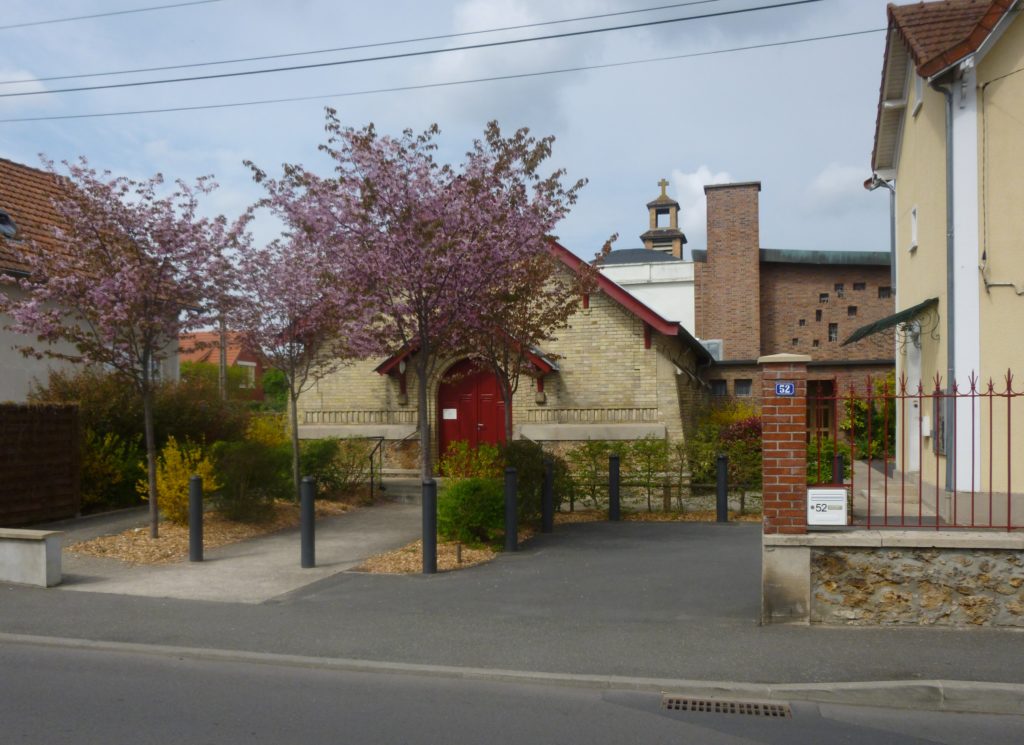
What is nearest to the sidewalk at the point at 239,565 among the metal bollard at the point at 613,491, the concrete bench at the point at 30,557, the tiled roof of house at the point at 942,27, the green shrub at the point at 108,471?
the concrete bench at the point at 30,557

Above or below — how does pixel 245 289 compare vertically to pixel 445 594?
above

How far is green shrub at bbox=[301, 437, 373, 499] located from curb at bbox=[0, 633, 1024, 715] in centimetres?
901

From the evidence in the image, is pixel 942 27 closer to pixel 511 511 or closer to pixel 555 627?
pixel 511 511

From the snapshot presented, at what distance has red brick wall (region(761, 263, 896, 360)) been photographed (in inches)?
1378

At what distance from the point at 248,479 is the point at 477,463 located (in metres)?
3.23

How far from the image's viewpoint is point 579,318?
19.7 meters

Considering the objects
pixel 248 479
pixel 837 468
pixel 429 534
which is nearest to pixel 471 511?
pixel 429 534

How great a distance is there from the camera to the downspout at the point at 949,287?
39.2ft

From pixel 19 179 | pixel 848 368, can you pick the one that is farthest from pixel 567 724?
pixel 848 368

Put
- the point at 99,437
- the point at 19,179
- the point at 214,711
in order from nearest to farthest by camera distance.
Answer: the point at 214,711, the point at 99,437, the point at 19,179

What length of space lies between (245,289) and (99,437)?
3297mm

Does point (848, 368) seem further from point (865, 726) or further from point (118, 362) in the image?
point (865, 726)

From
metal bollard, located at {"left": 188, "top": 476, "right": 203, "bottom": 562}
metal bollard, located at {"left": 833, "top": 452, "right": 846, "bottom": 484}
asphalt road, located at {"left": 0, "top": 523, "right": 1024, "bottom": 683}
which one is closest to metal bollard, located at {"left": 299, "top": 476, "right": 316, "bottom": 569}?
asphalt road, located at {"left": 0, "top": 523, "right": 1024, "bottom": 683}

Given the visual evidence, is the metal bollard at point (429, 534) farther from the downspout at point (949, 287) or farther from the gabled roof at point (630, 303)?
the gabled roof at point (630, 303)
